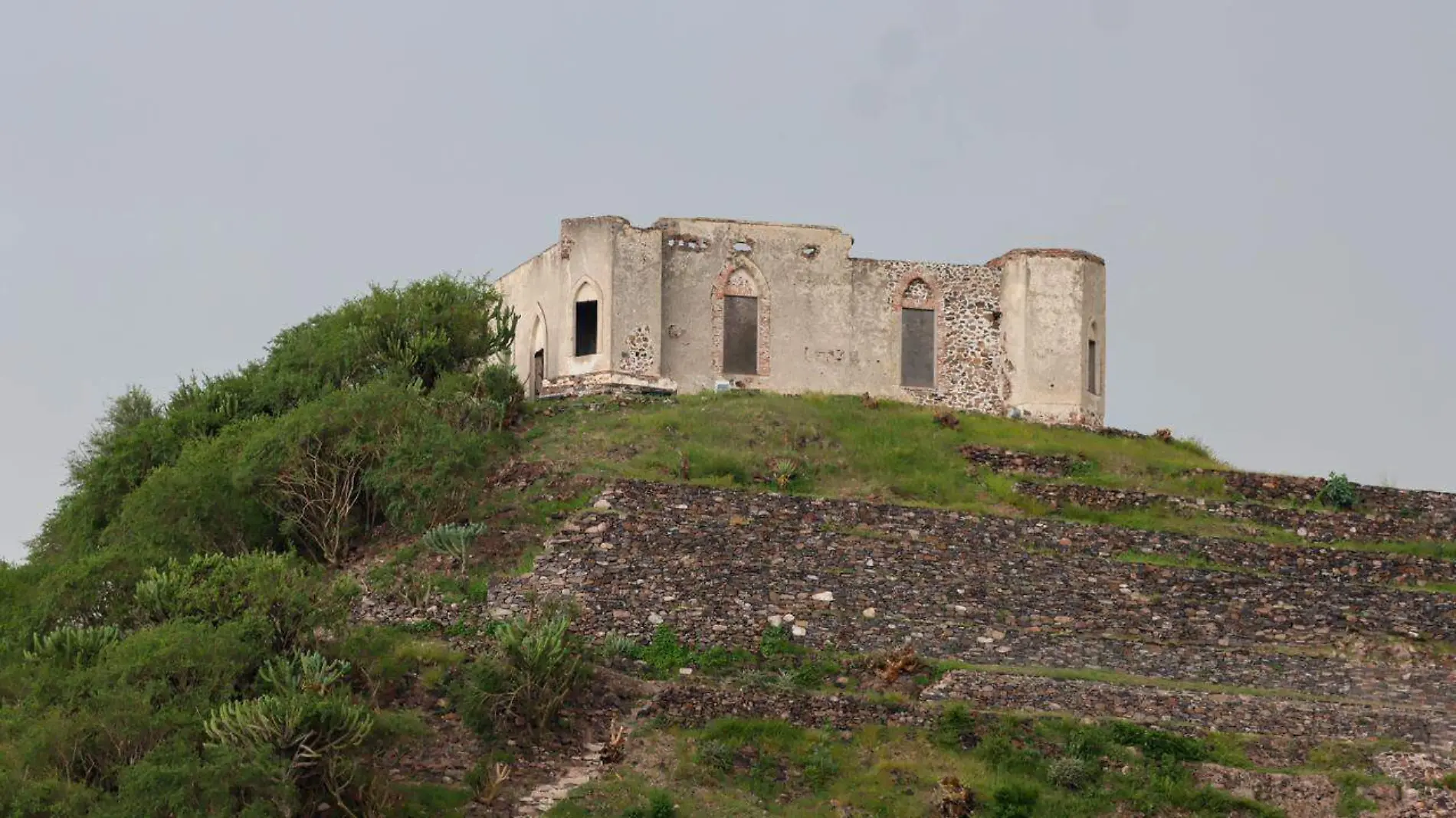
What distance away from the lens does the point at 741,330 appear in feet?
167

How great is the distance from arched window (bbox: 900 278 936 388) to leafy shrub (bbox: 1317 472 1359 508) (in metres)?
8.80

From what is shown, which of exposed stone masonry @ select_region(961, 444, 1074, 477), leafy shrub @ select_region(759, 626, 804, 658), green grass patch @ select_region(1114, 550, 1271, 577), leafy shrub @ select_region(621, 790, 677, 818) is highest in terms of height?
exposed stone masonry @ select_region(961, 444, 1074, 477)

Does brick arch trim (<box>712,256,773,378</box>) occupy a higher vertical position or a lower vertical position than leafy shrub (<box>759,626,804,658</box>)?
higher

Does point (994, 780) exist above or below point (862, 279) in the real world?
below

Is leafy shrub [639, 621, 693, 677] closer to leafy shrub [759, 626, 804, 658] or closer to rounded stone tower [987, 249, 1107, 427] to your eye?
leafy shrub [759, 626, 804, 658]

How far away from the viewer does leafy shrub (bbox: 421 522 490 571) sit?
40188mm

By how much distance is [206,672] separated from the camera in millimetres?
33969

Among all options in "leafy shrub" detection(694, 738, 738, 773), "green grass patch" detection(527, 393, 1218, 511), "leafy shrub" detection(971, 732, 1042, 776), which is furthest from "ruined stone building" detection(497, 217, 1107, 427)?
"leafy shrub" detection(971, 732, 1042, 776)

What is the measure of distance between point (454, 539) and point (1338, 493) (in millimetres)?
18544

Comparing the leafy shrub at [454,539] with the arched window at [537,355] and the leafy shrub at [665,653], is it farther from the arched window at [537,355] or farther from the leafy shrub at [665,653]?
the arched window at [537,355]

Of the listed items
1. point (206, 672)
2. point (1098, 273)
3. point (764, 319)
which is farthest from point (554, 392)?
point (206, 672)

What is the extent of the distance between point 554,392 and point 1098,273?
12.4 meters

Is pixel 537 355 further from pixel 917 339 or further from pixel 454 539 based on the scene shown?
pixel 454 539

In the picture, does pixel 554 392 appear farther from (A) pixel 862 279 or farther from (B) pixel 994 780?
(B) pixel 994 780
